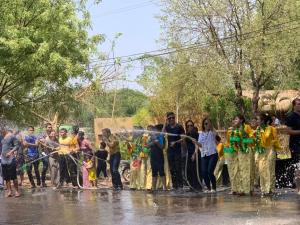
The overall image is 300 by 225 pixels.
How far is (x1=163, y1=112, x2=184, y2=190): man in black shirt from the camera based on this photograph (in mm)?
14781

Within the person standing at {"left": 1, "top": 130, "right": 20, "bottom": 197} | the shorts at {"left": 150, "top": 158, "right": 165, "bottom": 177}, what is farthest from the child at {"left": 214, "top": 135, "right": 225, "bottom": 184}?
the person standing at {"left": 1, "top": 130, "right": 20, "bottom": 197}

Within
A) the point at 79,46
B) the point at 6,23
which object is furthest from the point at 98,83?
the point at 6,23

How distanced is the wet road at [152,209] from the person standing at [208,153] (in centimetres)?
47

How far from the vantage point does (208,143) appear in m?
13.9

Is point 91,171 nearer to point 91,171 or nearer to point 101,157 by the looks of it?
point 91,171

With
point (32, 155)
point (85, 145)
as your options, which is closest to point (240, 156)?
point (85, 145)

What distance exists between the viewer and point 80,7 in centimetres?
2091

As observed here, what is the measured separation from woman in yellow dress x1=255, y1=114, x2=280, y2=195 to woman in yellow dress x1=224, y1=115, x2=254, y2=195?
0.21 meters

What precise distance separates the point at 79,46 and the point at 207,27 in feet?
32.0

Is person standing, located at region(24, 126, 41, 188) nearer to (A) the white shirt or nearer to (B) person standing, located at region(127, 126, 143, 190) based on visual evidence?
(B) person standing, located at region(127, 126, 143, 190)

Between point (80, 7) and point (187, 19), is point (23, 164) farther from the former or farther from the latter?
point (187, 19)

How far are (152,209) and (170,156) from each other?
→ 3.85 meters

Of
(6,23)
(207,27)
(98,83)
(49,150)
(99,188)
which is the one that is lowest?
(99,188)

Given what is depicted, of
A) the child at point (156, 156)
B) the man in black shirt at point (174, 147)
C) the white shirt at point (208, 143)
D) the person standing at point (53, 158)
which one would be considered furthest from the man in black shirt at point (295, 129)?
the person standing at point (53, 158)
